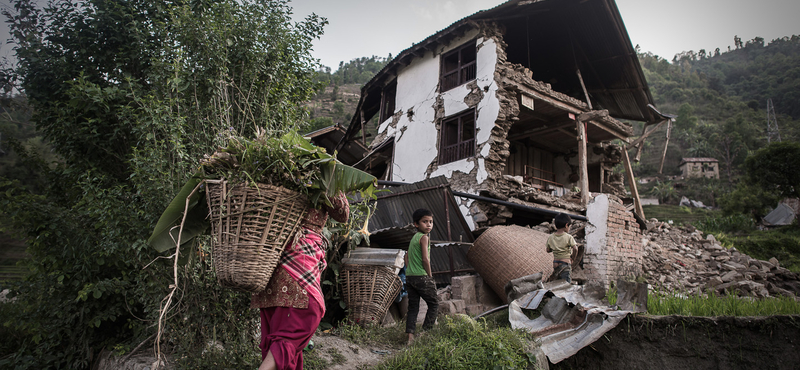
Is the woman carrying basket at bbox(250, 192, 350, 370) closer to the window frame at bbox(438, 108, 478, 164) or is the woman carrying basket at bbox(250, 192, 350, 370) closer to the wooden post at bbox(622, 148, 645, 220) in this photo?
the window frame at bbox(438, 108, 478, 164)

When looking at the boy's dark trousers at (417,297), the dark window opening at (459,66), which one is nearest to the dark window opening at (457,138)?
the dark window opening at (459,66)

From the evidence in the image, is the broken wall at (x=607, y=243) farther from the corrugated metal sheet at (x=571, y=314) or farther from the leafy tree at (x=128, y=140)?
the leafy tree at (x=128, y=140)

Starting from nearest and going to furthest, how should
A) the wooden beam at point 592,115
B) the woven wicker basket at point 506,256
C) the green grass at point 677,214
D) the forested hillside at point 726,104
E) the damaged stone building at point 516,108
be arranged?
1. the woven wicker basket at point 506,256
2. the damaged stone building at point 516,108
3. the wooden beam at point 592,115
4. the green grass at point 677,214
5. the forested hillside at point 726,104

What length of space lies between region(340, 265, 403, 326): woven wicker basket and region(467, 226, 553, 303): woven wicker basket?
1.76 metres

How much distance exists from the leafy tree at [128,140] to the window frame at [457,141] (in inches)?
297

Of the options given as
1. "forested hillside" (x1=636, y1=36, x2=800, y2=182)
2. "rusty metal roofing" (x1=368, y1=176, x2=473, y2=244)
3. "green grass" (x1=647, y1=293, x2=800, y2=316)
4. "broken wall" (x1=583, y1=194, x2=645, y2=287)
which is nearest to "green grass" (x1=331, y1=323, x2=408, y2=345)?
"green grass" (x1=647, y1=293, x2=800, y2=316)

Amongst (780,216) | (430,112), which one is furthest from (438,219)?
(780,216)

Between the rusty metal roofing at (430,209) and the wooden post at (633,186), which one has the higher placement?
the wooden post at (633,186)

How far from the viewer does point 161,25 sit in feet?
13.4

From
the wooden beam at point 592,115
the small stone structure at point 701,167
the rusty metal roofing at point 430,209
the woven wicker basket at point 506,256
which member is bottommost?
the woven wicker basket at point 506,256

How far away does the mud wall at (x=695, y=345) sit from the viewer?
327 centimetres

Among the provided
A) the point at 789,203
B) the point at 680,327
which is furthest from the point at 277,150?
the point at 789,203

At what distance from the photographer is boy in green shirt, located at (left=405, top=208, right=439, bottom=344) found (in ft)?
13.5

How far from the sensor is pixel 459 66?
40.0 feet
